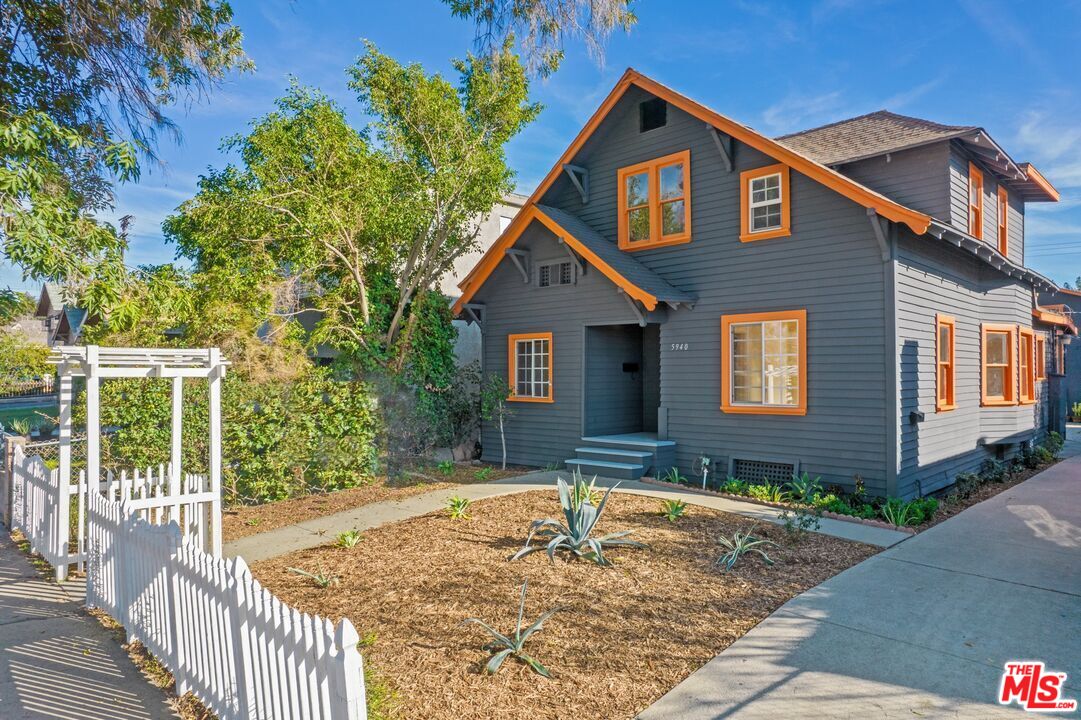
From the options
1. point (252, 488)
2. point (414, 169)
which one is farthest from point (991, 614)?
point (414, 169)

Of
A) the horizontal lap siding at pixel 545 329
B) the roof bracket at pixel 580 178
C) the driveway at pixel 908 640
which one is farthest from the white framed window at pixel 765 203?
the driveway at pixel 908 640

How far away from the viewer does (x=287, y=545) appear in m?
7.27

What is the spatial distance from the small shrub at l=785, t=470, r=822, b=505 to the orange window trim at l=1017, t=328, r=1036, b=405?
23.6 feet

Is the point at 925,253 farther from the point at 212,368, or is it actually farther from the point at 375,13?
the point at 212,368

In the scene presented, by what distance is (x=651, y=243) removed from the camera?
39.1 feet

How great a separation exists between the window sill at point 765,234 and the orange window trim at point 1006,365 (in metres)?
5.02

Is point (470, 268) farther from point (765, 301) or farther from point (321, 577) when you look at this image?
point (321, 577)

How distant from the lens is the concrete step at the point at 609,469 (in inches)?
427

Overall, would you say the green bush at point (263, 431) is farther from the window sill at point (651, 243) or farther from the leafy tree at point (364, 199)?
the window sill at point (651, 243)

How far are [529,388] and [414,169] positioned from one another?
495 cm

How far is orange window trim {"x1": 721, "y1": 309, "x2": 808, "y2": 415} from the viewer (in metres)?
9.84

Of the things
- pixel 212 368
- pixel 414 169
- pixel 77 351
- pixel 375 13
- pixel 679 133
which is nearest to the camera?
pixel 77 351

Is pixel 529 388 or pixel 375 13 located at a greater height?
pixel 375 13

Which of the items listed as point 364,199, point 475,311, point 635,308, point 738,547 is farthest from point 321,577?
point 475,311
